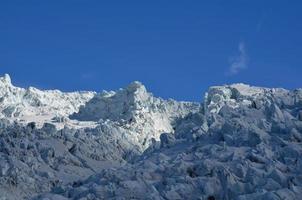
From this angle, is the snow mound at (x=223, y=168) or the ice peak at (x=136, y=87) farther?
the ice peak at (x=136, y=87)

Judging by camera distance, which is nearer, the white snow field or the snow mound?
the snow mound

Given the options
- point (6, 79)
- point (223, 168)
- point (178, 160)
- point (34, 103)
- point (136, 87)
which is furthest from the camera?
point (6, 79)

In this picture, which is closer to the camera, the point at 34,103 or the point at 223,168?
the point at 223,168

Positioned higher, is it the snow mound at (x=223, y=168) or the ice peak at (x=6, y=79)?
the ice peak at (x=6, y=79)

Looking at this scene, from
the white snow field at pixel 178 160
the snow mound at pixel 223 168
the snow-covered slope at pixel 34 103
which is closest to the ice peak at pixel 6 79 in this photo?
the snow-covered slope at pixel 34 103

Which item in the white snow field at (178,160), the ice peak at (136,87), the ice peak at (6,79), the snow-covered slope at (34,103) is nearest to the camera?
the white snow field at (178,160)

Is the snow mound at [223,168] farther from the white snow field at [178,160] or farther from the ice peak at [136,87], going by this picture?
the ice peak at [136,87]

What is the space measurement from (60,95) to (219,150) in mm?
85396

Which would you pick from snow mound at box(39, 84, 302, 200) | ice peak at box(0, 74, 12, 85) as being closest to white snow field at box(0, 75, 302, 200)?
snow mound at box(39, 84, 302, 200)

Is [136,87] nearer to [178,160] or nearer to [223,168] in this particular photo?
[178,160]

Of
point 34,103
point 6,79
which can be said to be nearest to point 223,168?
point 34,103

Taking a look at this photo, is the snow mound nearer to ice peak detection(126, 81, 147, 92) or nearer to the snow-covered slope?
ice peak detection(126, 81, 147, 92)

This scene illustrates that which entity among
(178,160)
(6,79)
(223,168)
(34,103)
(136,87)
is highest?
(6,79)

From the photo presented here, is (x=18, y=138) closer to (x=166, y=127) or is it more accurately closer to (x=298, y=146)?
(x=298, y=146)
